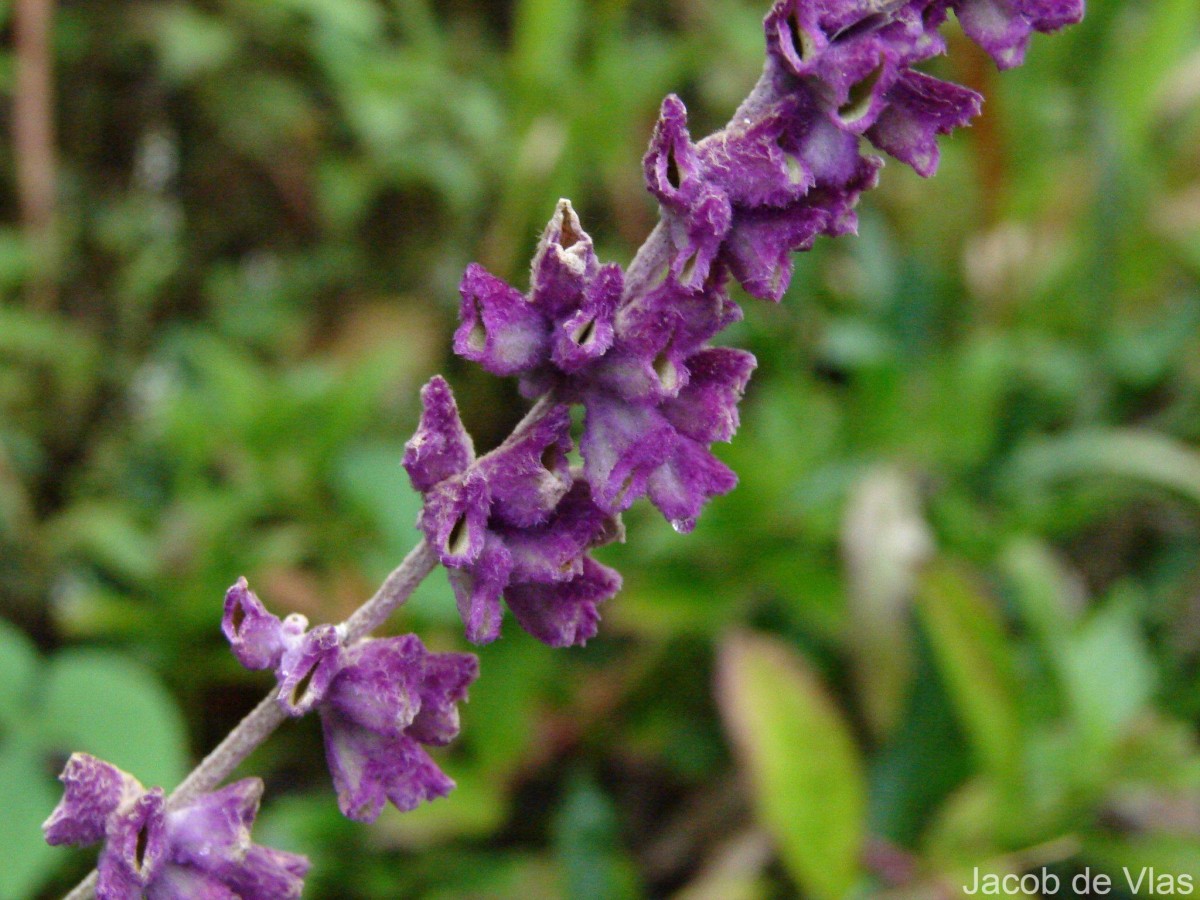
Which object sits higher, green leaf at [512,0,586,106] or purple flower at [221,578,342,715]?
green leaf at [512,0,586,106]

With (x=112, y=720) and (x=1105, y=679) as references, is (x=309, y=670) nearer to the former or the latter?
(x=112, y=720)

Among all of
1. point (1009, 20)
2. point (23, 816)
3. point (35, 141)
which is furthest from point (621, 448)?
point (35, 141)

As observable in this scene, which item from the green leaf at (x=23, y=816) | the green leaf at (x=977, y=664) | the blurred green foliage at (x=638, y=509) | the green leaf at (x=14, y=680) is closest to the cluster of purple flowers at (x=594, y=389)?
the green leaf at (x=23, y=816)

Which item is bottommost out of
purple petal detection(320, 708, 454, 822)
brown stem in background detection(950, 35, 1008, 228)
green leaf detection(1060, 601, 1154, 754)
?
purple petal detection(320, 708, 454, 822)

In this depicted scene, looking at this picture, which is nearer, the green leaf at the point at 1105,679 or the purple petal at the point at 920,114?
the purple petal at the point at 920,114

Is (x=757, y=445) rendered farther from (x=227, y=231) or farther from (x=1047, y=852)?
(x=227, y=231)

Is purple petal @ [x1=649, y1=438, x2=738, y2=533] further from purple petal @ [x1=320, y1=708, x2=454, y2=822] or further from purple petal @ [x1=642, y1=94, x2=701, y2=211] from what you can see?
purple petal @ [x1=320, y1=708, x2=454, y2=822]

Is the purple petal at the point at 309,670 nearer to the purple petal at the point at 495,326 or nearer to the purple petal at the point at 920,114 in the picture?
the purple petal at the point at 495,326

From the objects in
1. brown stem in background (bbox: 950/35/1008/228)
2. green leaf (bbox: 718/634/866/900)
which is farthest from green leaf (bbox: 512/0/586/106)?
green leaf (bbox: 718/634/866/900)
